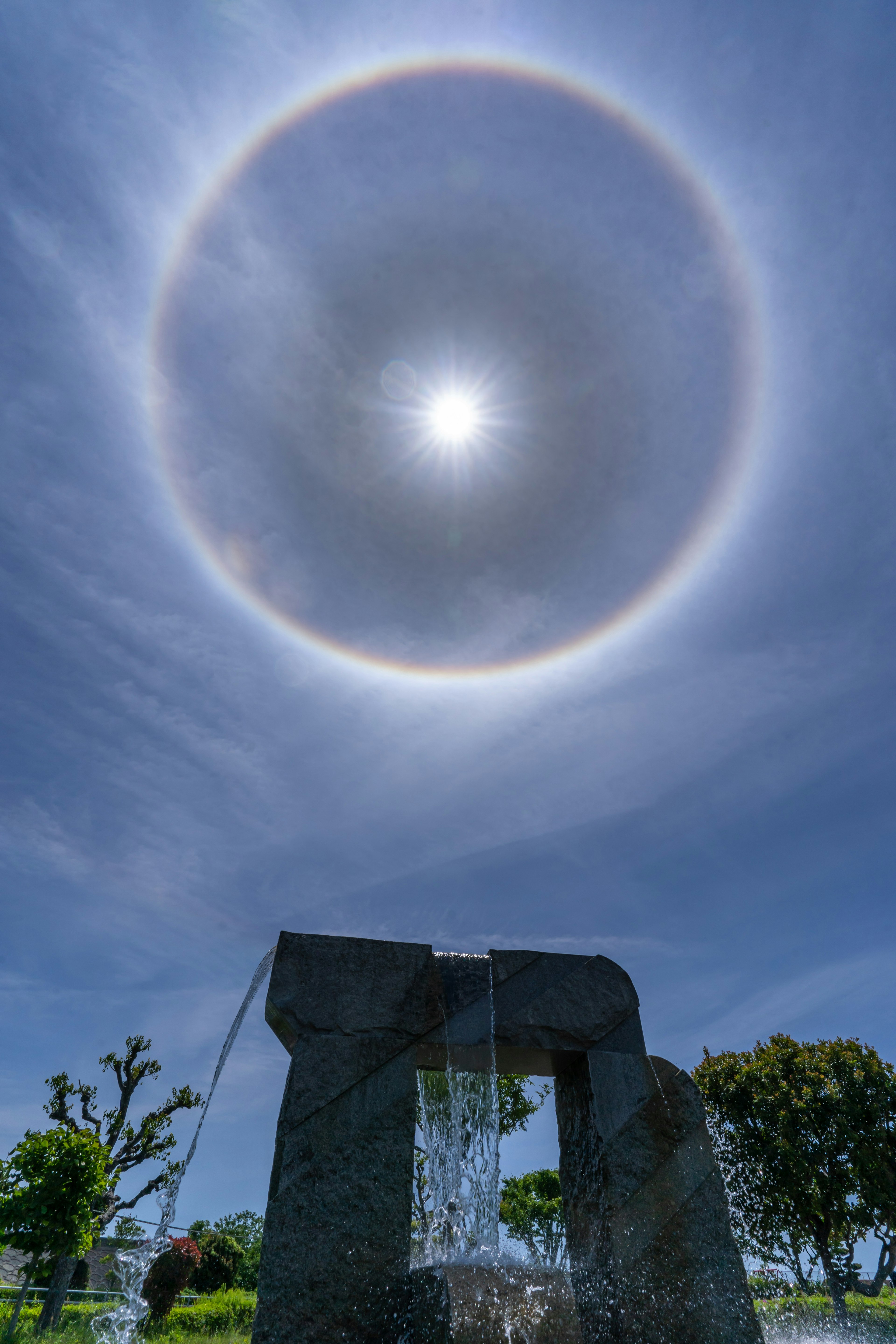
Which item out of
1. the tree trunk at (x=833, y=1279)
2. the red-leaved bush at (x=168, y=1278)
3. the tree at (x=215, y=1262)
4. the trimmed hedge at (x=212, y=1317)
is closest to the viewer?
the trimmed hedge at (x=212, y=1317)

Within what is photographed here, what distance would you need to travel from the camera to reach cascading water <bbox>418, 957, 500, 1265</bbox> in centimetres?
431

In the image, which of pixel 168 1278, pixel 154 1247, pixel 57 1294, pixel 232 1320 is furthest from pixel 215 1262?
pixel 154 1247

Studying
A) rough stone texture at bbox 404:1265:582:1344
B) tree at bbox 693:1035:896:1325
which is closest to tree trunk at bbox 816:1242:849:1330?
tree at bbox 693:1035:896:1325

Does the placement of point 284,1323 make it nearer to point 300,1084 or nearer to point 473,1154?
point 300,1084

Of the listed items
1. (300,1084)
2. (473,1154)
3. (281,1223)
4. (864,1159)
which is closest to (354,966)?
(300,1084)

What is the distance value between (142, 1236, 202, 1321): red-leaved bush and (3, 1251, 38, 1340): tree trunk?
3101 millimetres

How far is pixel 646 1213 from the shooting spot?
3.92 metres

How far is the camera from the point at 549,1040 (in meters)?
4.31

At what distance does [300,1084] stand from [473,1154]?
1.54 metres

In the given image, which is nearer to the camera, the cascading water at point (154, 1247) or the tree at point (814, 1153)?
the cascading water at point (154, 1247)

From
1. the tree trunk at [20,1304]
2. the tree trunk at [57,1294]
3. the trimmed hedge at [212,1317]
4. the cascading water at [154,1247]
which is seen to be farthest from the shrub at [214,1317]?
the cascading water at [154,1247]

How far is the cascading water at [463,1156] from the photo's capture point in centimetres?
431

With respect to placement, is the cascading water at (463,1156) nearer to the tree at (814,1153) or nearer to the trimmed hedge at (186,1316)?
the trimmed hedge at (186,1316)

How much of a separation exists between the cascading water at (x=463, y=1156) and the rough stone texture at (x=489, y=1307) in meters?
0.89
